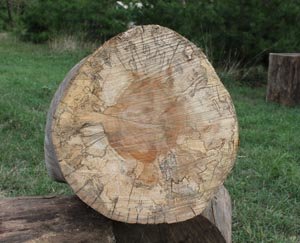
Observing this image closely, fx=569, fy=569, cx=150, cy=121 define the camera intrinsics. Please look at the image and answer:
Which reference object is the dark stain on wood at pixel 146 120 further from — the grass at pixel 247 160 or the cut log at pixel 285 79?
the cut log at pixel 285 79

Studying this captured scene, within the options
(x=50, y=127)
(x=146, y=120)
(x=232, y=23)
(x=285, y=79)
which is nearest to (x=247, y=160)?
(x=146, y=120)

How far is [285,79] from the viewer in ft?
23.3

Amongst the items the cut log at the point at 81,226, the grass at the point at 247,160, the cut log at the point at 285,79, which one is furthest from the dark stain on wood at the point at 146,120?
the cut log at the point at 285,79

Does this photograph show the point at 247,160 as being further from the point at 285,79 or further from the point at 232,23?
the point at 232,23

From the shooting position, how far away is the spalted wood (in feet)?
6.96

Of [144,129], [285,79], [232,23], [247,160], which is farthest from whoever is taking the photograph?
[232,23]

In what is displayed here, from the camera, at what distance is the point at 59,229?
226cm

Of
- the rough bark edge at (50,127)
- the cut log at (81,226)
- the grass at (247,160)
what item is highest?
the rough bark edge at (50,127)

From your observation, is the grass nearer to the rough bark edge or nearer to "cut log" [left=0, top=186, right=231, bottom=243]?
"cut log" [left=0, top=186, right=231, bottom=243]

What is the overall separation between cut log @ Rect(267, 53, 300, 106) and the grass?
196 mm

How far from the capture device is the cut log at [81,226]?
7.38 feet

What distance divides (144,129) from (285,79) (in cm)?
521

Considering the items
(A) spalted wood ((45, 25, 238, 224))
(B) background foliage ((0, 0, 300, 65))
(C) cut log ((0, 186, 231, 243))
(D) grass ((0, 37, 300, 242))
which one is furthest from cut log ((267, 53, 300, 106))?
(A) spalted wood ((45, 25, 238, 224))

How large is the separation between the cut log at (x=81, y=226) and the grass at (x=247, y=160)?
0.68m
